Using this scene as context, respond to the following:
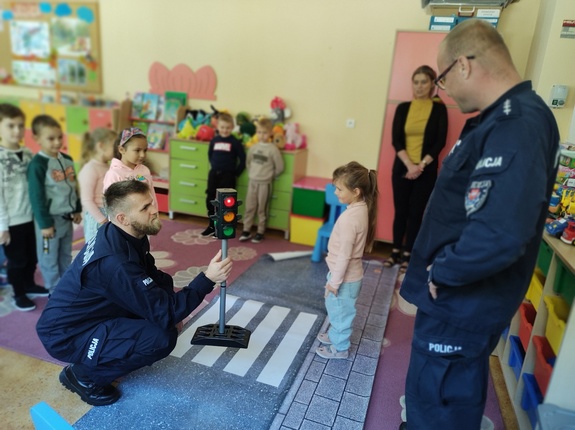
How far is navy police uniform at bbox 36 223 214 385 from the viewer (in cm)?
163

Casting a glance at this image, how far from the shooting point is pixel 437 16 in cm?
330

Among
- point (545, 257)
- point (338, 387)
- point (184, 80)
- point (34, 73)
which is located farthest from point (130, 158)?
point (34, 73)

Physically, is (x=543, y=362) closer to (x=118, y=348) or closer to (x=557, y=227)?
(x=557, y=227)

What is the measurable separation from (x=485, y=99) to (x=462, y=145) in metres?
0.14

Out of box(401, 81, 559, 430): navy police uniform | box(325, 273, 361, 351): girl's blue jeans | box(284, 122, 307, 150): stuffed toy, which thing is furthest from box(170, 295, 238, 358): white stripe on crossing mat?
box(284, 122, 307, 150): stuffed toy

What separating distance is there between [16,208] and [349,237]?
6.23 feet

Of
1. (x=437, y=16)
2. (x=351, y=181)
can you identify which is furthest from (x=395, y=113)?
(x=351, y=181)

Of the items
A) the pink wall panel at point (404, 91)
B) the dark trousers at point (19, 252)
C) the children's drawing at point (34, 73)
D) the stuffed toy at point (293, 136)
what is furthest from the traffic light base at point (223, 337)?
the children's drawing at point (34, 73)

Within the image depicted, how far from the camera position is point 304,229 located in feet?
12.8

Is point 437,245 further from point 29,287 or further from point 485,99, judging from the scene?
point 29,287

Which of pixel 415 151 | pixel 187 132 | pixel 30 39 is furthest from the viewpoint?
pixel 30 39

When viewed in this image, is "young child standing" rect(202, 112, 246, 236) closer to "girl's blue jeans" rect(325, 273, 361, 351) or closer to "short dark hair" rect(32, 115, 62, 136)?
"short dark hair" rect(32, 115, 62, 136)

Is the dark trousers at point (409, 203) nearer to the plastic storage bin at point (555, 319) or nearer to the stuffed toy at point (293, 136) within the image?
the stuffed toy at point (293, 136)

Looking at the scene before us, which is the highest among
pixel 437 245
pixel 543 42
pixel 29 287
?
pixel 543 42
